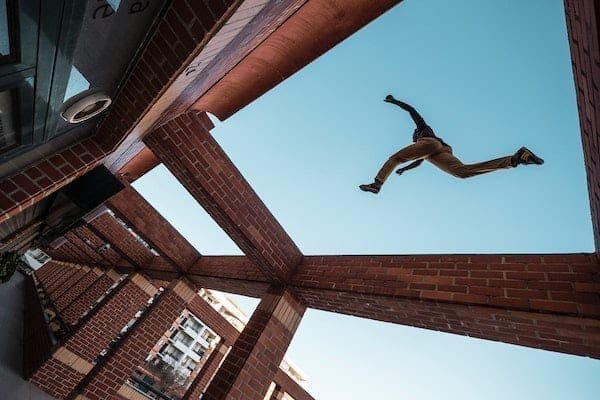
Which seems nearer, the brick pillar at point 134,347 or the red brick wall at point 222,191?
the red brick wall at point 222,191

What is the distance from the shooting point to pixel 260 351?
4219 millimetres

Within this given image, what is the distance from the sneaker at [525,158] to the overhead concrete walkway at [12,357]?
7.26 meters

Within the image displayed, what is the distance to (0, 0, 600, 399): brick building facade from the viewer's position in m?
1.51

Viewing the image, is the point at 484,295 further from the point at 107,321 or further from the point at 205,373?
the point at 205,373

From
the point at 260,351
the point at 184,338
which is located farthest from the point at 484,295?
the point at 184,338

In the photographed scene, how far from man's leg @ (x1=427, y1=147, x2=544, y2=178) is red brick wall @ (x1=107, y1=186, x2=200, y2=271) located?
18.1 feet

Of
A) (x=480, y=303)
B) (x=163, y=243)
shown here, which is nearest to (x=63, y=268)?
(x=163, y=243)

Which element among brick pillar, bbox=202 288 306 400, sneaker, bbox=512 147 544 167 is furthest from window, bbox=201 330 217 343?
sneaker, bbox=512 147 544 167

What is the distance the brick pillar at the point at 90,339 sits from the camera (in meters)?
6.39

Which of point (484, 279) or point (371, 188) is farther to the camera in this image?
point (484, 279)

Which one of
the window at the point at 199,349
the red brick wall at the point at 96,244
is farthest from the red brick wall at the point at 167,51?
the window at the point at 199,349

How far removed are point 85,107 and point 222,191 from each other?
7.52ft

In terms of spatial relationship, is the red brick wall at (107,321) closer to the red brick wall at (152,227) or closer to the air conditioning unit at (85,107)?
the red brick wall at (152,227)

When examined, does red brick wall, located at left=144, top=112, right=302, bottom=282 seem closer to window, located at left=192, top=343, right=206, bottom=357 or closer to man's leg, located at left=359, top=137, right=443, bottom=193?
man's leg, located at left=359, top=137, right=443, bottom=193
